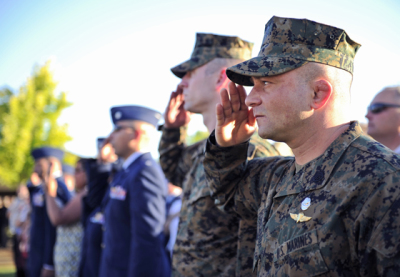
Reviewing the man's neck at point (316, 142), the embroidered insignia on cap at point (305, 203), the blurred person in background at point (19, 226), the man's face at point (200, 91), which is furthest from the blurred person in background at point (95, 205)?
the blurred person in background at point (19, 226)

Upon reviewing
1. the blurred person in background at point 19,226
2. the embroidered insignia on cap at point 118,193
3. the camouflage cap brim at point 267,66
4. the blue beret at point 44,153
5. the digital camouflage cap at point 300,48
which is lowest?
the blurred person in background at point 19,226

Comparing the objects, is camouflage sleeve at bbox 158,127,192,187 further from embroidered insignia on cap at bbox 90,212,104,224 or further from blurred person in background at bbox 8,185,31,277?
blurred person in background at bbox 8,185,31,277

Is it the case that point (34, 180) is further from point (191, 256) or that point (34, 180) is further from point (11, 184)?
point (11, 184)

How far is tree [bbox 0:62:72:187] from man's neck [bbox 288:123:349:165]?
21.6 m

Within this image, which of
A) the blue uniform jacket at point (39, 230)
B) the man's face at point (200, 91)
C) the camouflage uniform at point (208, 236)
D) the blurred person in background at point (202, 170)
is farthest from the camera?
the blue uniform jacket at point (39, 230)

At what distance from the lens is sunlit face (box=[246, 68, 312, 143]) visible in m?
1.78

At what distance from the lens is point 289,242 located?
163 centimetres

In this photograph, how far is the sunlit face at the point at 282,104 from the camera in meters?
1.78

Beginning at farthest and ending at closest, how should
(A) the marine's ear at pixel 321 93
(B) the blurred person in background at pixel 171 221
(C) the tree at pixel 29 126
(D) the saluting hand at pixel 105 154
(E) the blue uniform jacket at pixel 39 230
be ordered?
(C) the tree at pixel 29 126, (E) the blue uniform jacket at pixel 39 230, (D) the saluting hand at pixel 105 154, (B) the blurred person in background at pixel 171 221, (A) the marine's ear at pixel 321 93

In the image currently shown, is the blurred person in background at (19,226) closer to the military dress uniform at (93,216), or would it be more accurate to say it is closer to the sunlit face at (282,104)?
the military dress uniform at (93,216)

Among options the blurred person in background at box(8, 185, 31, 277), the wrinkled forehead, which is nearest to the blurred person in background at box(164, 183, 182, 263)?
the wrinkled forehead

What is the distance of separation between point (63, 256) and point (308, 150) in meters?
4.56

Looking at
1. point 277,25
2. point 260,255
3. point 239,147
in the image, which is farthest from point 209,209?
point 277,25

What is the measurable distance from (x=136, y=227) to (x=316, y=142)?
8.22ft
